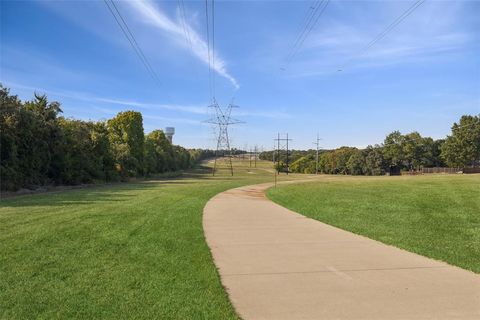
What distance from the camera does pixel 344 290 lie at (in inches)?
232

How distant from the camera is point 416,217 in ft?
41.8

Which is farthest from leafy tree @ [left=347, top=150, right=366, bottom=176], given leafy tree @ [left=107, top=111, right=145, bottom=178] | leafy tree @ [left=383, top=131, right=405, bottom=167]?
leafy tree @ [left=107, top=111, right=145, bottom=178]

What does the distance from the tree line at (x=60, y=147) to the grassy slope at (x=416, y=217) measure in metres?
17.8

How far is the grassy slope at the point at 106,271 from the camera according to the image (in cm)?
498

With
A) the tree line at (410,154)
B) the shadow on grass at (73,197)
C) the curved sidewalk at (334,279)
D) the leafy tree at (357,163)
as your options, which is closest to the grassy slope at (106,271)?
the curved sidewalk at (334,279)

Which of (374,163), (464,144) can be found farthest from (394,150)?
(464,144)

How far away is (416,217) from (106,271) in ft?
31.0

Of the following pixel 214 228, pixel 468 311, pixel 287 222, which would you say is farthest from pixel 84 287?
pixel 287 222

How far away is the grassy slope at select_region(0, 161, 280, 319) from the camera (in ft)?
16.3

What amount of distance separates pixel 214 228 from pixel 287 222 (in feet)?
8.10

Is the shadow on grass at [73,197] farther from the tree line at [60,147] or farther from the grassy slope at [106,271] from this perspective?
the grassy slope at [106,271]

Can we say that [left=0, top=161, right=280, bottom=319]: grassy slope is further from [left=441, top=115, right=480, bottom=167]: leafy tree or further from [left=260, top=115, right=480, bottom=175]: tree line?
[left=441, top=115, right=480, bottom=167]: leafy tree

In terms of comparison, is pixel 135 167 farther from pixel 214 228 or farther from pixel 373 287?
pixel 373 287

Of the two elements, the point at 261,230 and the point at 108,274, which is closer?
the point at 108,274
